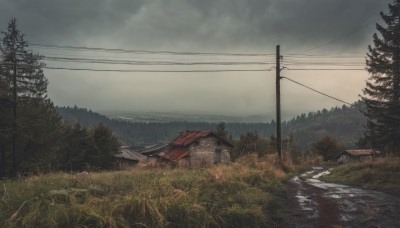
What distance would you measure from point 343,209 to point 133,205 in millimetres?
6319

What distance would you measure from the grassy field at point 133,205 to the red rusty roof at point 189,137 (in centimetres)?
4058

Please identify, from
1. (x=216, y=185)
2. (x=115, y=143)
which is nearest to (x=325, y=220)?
(x=216, y=185)

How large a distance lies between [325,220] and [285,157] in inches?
726

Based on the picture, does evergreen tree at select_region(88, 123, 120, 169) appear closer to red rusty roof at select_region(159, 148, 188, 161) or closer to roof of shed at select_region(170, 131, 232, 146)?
red rusty roof at select_region(159, 148, 188, 161)

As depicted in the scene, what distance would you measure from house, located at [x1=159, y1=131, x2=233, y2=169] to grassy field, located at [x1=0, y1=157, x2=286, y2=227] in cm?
3856

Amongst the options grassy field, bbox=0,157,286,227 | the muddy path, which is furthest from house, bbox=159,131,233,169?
grassy field, bbox=0,157,286,227

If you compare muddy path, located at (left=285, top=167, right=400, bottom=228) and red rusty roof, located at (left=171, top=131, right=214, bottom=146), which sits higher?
red rusty roof, located at (left=171, top=131, right=214, bottom=146)

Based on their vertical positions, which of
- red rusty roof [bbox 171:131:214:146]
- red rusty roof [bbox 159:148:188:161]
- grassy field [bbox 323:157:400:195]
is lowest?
red rusty roof [bbox 159:148:188:161]

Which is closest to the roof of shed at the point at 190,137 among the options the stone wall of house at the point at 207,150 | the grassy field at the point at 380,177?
the stone wall of house at the point at 207,150

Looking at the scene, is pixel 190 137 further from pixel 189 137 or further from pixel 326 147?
pixel 326 147

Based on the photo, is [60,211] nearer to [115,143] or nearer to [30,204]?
[30,204]

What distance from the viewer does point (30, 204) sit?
361 inches

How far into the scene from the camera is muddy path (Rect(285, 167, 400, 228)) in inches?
389

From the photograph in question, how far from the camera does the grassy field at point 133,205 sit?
27.2 feet
